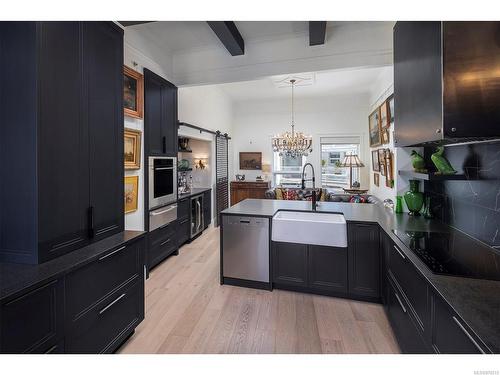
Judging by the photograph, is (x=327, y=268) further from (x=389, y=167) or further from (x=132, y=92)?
(x=132, y=92)

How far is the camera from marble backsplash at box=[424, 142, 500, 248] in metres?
1.64

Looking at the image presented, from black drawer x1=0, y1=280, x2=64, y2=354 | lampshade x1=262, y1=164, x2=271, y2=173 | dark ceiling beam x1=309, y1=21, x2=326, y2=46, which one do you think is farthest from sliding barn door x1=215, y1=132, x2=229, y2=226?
black drawer x1=0, y1=280, x2=64, y2=354

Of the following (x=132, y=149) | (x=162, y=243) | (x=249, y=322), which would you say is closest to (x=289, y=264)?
(x=249, y=322)

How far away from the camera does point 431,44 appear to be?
4.38ft

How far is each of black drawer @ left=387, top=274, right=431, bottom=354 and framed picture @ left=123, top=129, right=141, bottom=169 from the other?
2805mm

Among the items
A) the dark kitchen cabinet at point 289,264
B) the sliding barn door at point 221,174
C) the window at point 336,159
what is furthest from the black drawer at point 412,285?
the window at point 336,159

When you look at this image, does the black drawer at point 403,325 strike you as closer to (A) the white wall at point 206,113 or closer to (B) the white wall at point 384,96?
(B) the white wall at point 384,96

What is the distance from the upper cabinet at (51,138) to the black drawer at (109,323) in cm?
43

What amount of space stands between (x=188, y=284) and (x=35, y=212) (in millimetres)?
1870

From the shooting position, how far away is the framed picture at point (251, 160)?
6.98 metres

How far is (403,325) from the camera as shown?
1.67 m

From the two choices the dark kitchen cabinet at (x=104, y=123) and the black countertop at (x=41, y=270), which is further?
the dark kitchen cabinet at (x=104, y=123)
